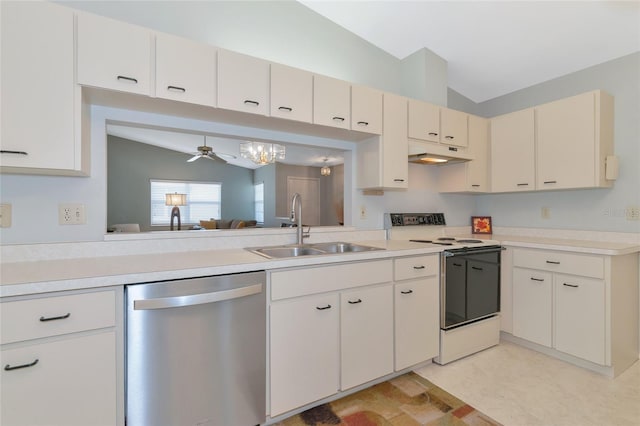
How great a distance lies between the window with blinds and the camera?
217cm

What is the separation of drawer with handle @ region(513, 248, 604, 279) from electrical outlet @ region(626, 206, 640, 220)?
698mm

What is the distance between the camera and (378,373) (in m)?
1.93

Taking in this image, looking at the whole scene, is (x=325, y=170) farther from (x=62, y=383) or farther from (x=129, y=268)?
(x=62, y=383)

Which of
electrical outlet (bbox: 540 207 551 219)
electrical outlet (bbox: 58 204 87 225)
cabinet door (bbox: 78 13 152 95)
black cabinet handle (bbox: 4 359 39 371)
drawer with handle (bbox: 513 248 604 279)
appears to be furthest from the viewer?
electrical outlet (bbox: 540 207 551 219)

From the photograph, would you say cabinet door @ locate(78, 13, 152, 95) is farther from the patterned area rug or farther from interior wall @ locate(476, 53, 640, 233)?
interior wall @ locate(476, 53, 640, 233)

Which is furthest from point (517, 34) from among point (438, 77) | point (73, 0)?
point (73, 0)

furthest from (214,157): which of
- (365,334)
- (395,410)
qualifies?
(395,410)

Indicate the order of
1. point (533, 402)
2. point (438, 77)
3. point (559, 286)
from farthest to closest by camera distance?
point (438, 77) < point (559, 286) < point (533, 402)

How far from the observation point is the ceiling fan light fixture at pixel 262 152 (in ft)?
7.84

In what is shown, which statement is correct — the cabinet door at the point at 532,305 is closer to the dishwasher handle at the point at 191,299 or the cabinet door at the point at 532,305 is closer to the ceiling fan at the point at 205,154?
the dishwasher handle at the point at 191,299

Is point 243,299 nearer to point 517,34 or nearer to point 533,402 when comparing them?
point 533,402

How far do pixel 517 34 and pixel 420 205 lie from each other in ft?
5.58

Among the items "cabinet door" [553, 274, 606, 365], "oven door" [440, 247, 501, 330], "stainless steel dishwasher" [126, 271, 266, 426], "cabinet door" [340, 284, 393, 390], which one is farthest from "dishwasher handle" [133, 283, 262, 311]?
"cabinet door" [553, 274, 606, 365]

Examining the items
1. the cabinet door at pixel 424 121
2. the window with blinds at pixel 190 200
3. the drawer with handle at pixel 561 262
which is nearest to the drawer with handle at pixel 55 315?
the window with blinds at pixel 190 200
